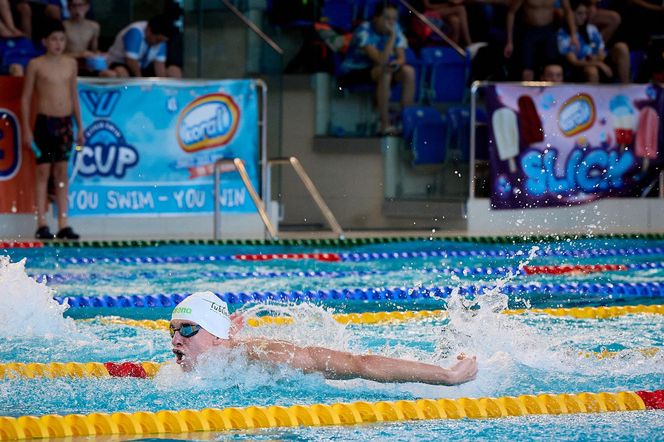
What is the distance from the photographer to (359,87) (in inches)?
456

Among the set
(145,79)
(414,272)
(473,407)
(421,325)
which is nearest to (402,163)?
(145,79)

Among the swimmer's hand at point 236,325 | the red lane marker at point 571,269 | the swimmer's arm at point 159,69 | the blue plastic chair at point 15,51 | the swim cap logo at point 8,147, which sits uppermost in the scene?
the blue plastic chair at point 15,51

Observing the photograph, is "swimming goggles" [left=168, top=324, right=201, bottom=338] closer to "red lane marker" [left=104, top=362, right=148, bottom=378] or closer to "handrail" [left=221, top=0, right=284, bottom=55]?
"red lane marker" [left=104, top=362, right=148, bottom=378]

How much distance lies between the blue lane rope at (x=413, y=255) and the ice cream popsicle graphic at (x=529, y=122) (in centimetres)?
176

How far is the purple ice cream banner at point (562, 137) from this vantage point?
35.9 ft

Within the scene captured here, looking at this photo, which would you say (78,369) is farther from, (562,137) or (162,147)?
(562,137)

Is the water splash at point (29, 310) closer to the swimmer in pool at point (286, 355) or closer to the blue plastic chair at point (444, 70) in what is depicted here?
the swimmer in pool at point (286, 355)

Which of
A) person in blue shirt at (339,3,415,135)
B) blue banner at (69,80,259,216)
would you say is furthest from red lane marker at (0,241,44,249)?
person in blue shirt at (339,3,415,135)

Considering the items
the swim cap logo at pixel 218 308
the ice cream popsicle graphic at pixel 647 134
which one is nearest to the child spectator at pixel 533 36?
the ice cream popsicle graphic at pixel 647 134

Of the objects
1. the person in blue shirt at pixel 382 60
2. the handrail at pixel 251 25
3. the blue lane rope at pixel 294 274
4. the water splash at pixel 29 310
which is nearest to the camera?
the water splash at pixel 29 310

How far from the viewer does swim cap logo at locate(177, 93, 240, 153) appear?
10406mm

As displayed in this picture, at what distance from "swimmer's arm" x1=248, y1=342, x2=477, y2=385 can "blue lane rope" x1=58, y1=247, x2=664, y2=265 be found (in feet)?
14.3

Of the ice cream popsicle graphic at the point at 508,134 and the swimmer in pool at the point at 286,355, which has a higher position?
the ice cream popsicle graphic at the point at 508,134

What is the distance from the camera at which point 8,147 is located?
988cm
